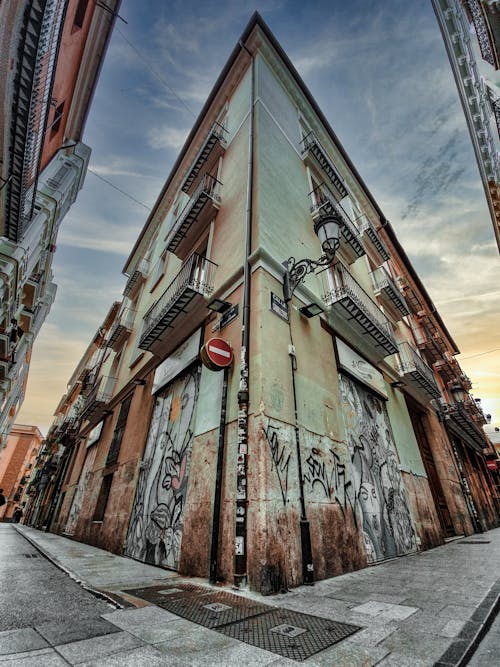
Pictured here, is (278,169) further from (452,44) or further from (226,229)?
(452,44)

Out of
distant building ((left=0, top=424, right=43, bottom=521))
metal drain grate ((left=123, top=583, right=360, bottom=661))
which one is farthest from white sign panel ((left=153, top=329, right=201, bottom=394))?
distant building ((left=0, top=424, right=43, bottom=521))

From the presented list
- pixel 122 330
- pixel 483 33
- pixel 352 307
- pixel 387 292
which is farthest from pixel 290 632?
pixel 483 33

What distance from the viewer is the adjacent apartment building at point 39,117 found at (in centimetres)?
377

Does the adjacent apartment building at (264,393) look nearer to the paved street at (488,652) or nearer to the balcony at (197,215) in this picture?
the balcony at (197,215)

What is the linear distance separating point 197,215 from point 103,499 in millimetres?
10430

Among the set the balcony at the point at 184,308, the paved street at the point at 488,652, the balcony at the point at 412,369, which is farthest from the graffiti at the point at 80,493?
the balcony at the point at 412,369

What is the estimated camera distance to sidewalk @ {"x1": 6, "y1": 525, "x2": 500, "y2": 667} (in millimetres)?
1730

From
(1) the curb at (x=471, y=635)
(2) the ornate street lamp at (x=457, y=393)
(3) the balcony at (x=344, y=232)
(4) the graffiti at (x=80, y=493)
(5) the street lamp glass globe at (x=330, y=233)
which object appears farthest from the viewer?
(2) the ornate street lamp at (x=457, y=393)

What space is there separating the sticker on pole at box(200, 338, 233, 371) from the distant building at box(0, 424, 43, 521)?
50.7 m

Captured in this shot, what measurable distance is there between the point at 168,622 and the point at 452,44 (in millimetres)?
18938

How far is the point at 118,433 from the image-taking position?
10.4 m

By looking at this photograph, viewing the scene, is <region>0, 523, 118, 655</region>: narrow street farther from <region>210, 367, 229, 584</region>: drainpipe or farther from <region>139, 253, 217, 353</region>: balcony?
<region>139, 253, 217, 353</region>: balcony

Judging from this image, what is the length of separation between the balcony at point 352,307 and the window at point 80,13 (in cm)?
1036

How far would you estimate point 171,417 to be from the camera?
7.21 meters
